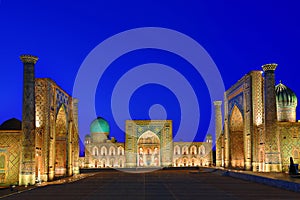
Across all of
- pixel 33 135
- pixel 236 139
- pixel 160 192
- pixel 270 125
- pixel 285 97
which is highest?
pixel 285 97

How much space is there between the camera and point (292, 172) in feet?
73.2

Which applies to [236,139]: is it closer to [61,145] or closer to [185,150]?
[185,150]

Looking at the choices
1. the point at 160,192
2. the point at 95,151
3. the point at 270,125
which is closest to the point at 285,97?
the point at 270,125

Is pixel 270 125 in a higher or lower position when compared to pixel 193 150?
higher

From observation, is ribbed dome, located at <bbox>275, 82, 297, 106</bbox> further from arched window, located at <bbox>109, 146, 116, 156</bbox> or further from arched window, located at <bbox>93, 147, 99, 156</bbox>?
arched window, located at <bbox>93, 147, 99, 156</bbox>

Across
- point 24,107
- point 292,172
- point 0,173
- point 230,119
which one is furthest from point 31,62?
point 230,119

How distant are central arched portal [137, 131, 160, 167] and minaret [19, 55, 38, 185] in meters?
28.2

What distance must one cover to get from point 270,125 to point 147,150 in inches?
955

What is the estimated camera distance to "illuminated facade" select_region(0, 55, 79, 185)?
20578 millimetres

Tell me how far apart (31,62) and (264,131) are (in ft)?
50.3

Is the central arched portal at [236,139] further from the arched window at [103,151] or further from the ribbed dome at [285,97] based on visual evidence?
the arched window at [103,151]

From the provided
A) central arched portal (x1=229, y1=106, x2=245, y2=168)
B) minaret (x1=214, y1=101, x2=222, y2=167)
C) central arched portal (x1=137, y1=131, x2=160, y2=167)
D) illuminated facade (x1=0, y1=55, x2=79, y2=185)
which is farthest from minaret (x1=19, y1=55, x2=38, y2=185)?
central arched portal (x1=137, y1=131, x2=160, y2=167)

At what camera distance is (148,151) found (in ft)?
160

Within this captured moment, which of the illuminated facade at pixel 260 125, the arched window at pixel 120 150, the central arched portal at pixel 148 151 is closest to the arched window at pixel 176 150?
the central arched portal at pixel 148 151
